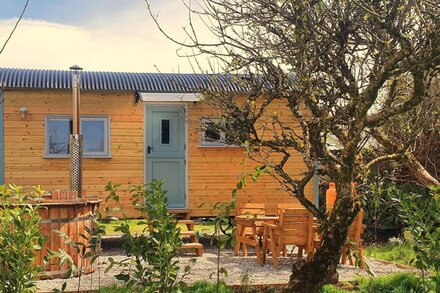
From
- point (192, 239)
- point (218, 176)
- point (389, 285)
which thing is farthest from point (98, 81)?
point (389, 285)

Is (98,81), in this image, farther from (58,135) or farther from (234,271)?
(234,271)

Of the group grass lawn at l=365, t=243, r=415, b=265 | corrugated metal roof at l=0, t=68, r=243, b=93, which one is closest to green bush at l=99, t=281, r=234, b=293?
grass lawn at l=365, t=243, r=415, b=265

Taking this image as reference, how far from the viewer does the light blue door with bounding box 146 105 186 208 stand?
39.5ft

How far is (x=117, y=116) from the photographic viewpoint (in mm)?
11742

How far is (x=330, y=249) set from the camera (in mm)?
4707

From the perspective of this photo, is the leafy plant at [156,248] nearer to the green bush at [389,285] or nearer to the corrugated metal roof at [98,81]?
the green bush at [389,285]

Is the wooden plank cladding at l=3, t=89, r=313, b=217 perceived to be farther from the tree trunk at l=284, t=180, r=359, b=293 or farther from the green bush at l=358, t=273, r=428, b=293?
the tree trunk at l=284, t=180, r=359, b=293

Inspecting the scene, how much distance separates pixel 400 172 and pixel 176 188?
508cm

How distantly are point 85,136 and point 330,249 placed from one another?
8.06 m

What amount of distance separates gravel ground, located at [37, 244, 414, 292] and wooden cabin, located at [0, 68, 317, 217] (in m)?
1.88

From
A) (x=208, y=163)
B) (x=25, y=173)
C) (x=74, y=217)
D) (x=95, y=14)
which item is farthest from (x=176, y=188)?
(x=95, y=14)

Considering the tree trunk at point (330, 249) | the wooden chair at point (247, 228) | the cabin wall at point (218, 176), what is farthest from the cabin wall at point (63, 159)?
the tree trunk at point (330, 249)

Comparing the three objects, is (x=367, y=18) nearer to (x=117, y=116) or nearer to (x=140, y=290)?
(x=140, y=290)

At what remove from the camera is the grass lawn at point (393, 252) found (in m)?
9.43
